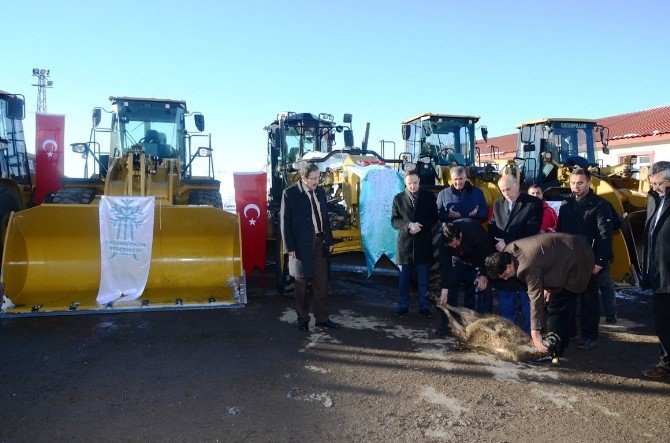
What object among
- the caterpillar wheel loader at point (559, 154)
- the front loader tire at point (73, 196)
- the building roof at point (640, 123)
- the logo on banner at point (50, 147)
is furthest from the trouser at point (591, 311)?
the building roof at point (640, 123)

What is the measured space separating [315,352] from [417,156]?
21.3 feet

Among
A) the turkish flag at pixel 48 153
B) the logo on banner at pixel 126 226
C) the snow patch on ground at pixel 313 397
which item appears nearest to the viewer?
the snow patch on ground at pixel 313 397

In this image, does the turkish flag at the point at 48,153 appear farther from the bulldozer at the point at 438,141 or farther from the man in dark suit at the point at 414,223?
the bulldozer at the point at 438,141

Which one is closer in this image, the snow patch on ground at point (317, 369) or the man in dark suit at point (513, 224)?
the snow patch on ground at point (317, 369)

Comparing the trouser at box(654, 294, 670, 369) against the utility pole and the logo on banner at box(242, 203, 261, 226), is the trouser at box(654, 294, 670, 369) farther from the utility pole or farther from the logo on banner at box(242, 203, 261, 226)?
the utility pole

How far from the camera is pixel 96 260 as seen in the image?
6.13 metres

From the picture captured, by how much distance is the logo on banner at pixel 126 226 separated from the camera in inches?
234

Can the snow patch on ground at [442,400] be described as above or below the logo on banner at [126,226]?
below

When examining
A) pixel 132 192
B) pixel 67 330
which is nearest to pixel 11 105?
pixel 132 192

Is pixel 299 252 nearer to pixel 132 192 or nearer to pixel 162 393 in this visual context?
pixel 162 393

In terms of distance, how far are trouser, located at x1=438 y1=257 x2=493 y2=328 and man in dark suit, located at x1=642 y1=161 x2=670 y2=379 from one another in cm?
151

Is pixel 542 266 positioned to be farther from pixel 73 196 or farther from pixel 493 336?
pixel 73 196

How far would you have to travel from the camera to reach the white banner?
5.88m

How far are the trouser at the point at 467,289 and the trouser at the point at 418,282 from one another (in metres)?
0.55
